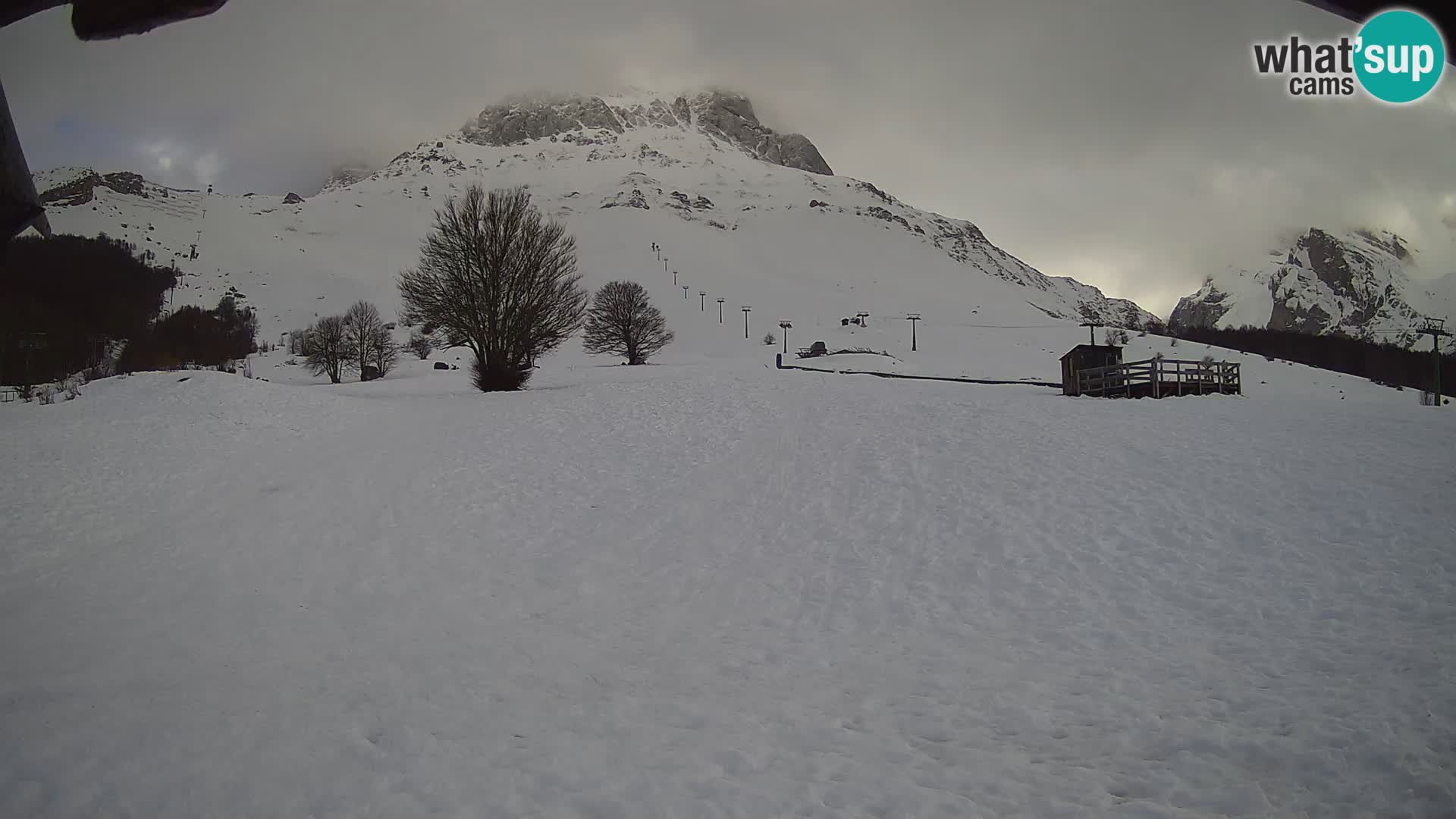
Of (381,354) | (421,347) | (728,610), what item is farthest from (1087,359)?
(421,347)

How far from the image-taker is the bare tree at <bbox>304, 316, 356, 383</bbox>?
59.8 meters

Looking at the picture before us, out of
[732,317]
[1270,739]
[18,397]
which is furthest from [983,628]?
[732,317]

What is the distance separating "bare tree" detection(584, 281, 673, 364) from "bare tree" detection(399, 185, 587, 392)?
83.7 ft

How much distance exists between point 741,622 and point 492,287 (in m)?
26.9

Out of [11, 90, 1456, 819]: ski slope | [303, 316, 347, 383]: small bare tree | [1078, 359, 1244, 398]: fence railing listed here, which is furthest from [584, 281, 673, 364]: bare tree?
[1078, 359, 1244, 398]: fence railing

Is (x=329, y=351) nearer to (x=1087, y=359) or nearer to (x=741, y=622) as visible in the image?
(x=1087, y=359)

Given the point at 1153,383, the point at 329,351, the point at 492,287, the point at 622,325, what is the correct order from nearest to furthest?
the point at 1153,383, the point at 492,287, the point at 329,351, the point at 622,325

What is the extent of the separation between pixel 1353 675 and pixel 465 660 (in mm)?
10060

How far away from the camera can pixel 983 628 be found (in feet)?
32.3

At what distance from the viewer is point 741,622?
10.6m

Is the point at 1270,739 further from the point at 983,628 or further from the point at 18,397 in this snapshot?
the point at 18,397

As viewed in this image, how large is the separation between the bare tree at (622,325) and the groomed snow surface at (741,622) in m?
40.9

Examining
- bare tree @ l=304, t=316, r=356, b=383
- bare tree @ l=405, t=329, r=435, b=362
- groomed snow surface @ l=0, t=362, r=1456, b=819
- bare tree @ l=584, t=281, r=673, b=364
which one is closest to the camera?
groomed snow surface @ l=0, t=362, r=1456, b=819

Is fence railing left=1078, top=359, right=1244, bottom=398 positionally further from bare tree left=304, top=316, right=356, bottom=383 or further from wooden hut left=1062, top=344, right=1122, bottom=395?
bare tree left=304, top=316, right=356, bottom=383
